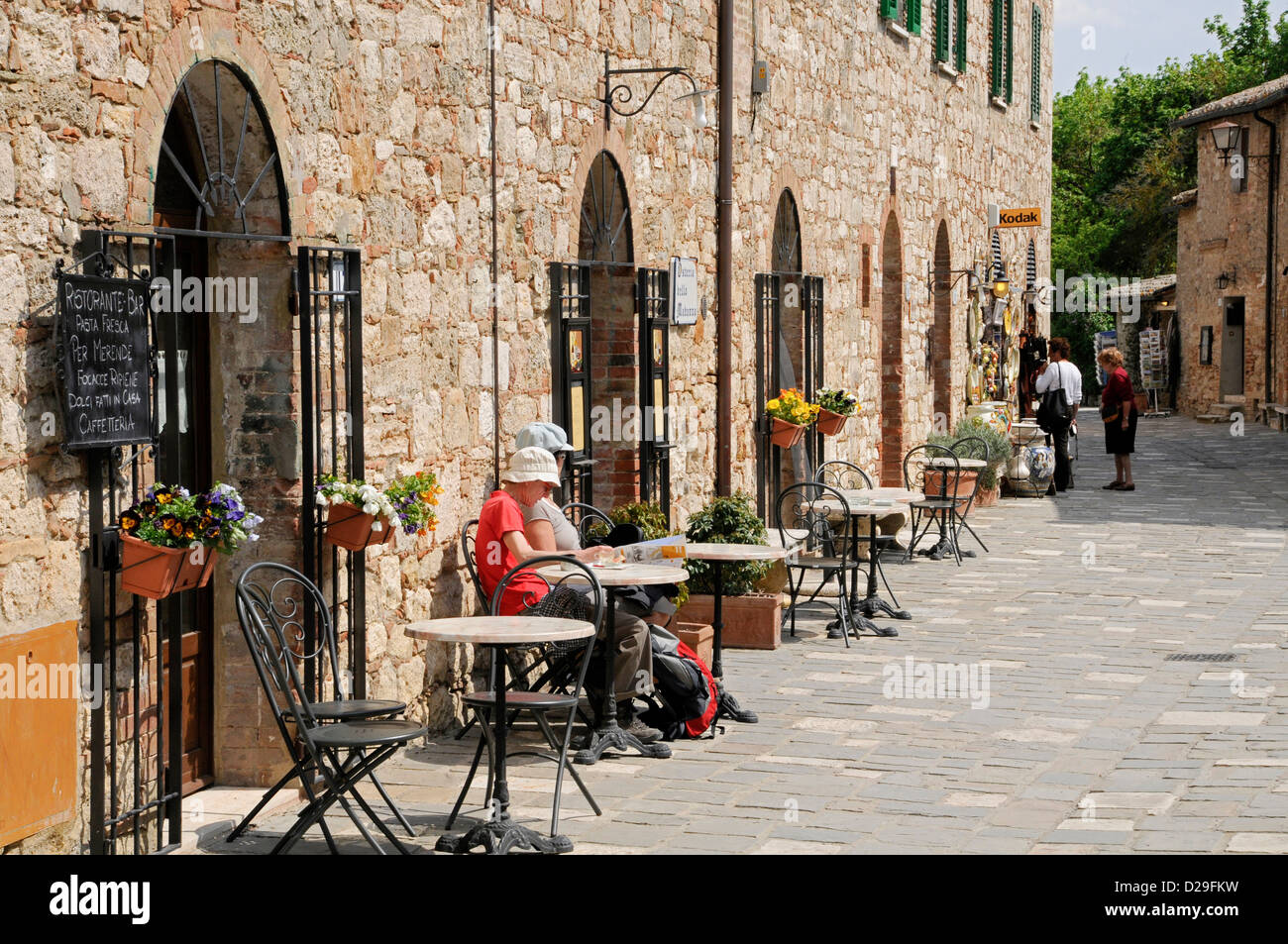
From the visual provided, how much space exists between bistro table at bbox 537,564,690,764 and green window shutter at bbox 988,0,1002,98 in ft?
47.9

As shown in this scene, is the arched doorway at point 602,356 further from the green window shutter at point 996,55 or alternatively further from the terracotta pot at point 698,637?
the green window shutter at point 996,55

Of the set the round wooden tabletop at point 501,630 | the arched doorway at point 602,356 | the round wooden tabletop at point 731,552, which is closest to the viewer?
the round wooden tabletop at point 501,630

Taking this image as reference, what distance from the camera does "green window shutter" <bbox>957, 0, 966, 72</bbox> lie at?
18.0 m

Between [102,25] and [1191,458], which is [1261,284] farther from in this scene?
[102,25]

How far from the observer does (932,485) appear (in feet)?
46.0

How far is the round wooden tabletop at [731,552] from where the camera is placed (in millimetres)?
7832

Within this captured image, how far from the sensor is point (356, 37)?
659 centimetres

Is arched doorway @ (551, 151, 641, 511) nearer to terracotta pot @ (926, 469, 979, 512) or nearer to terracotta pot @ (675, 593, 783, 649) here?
terracotta pot @ (675, 593, 783, 649)

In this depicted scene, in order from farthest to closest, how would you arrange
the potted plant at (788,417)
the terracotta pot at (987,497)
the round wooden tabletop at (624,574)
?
the terracotta pot at (987,497)
the potted plant at (788,417)
the round wooden tabletop at (624,574)

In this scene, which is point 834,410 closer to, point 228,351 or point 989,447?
point 989,447

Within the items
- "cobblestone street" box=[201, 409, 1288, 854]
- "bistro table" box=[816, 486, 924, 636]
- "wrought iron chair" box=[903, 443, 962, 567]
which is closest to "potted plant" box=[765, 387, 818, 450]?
"bistro table" box=[816, 486, 924, 636]

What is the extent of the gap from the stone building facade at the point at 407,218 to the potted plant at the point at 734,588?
0.71 m

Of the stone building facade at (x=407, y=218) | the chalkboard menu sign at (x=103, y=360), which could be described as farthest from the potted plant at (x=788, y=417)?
the chalkboard menu sign at (x=103, y=360)

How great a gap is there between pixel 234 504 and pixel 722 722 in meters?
3.12
